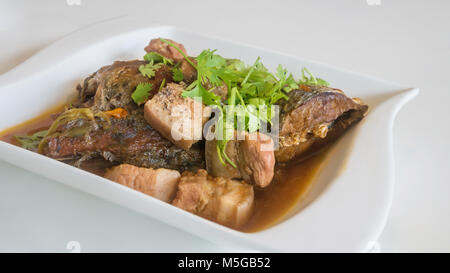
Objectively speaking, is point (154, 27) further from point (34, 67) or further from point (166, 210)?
point (166, 210)

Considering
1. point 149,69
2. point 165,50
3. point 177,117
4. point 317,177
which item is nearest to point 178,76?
point 149,69

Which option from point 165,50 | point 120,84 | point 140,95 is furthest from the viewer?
point 165,50

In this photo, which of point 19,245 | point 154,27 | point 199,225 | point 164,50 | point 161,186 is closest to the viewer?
point 199,225

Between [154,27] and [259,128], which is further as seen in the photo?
[154,27]

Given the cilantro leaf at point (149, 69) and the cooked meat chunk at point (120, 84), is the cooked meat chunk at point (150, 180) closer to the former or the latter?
the cooked meat chunk at point (120, 84)

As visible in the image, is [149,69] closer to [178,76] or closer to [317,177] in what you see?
[178,76]

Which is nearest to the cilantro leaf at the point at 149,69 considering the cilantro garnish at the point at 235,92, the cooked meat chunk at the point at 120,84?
the cooked meat chunk at the point at 120,84

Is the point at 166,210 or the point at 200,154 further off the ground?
the point at 200,154

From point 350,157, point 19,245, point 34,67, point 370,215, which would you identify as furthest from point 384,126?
point 34,67
